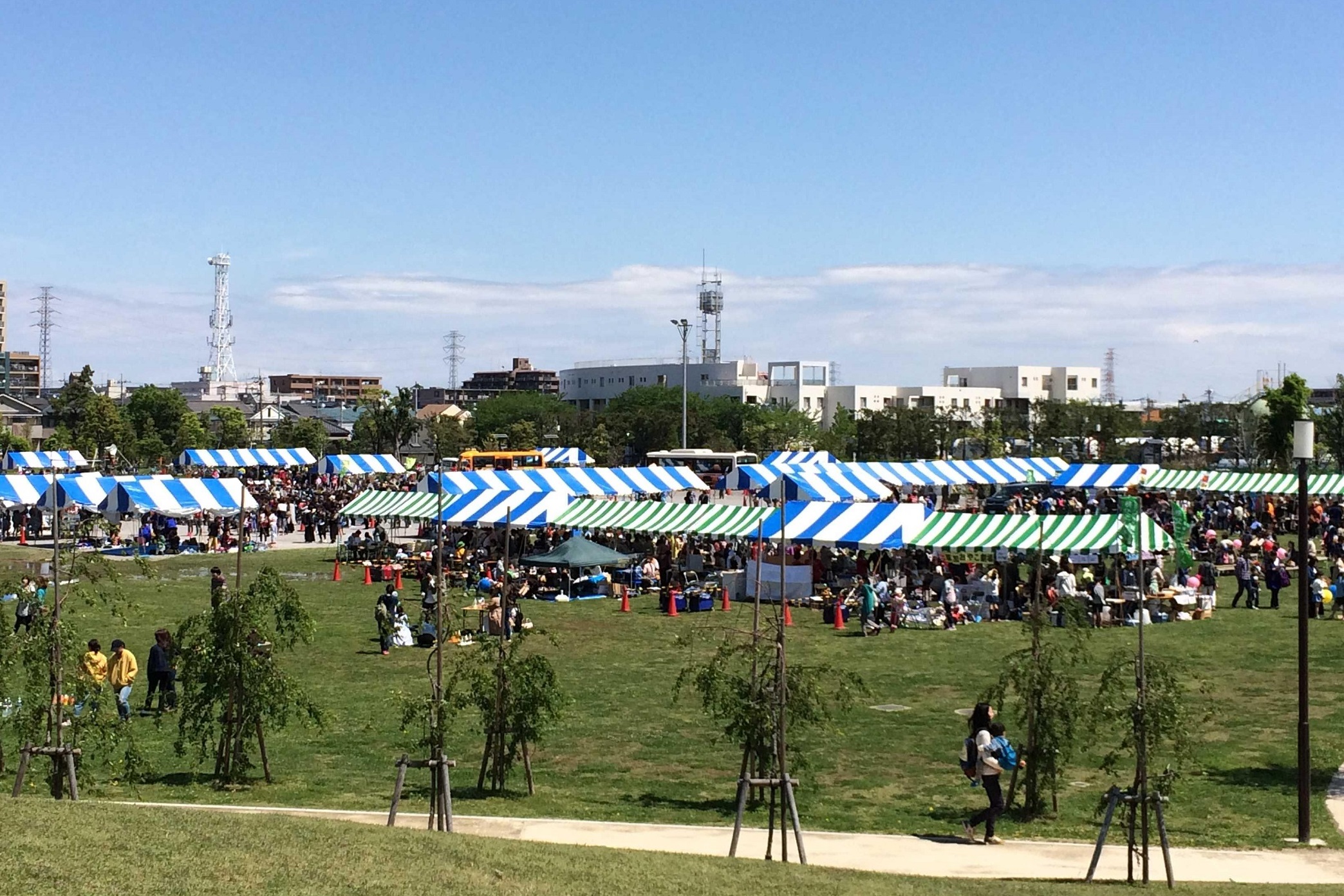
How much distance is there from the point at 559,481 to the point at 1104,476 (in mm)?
26101

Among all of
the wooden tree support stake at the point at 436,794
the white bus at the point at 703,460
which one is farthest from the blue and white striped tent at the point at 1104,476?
the wooden tree support stake at the point at 436,794

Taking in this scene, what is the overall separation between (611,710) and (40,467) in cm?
6494

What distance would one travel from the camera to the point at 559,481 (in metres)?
50.2

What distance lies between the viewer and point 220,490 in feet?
158

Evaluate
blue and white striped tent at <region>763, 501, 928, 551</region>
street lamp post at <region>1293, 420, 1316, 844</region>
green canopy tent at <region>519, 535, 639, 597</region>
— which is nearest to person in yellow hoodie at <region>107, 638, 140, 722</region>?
street lamp post at <region>1293, 420, 1316, 844</region>

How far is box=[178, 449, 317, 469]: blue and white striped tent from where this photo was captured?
81.7m

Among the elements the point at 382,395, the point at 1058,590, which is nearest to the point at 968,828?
the point at 1058,590

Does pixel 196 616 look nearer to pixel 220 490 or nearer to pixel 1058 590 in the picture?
pixel 1058 590

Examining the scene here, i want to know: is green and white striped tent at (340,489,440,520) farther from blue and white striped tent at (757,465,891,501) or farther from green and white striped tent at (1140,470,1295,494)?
green and white striped tent at (1140,470,1295,494)

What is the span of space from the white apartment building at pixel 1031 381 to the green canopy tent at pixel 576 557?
15032 cm

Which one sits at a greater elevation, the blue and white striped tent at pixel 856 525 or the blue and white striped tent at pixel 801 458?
the blue and white striped tent at pixel 801 458

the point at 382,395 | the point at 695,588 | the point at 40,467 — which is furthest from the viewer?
the point at 382,395

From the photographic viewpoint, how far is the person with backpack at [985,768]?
47.2 ft

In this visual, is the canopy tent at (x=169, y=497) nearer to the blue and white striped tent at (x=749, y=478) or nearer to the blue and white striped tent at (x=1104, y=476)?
the blue and white striped tent at (x=749, y=478)
